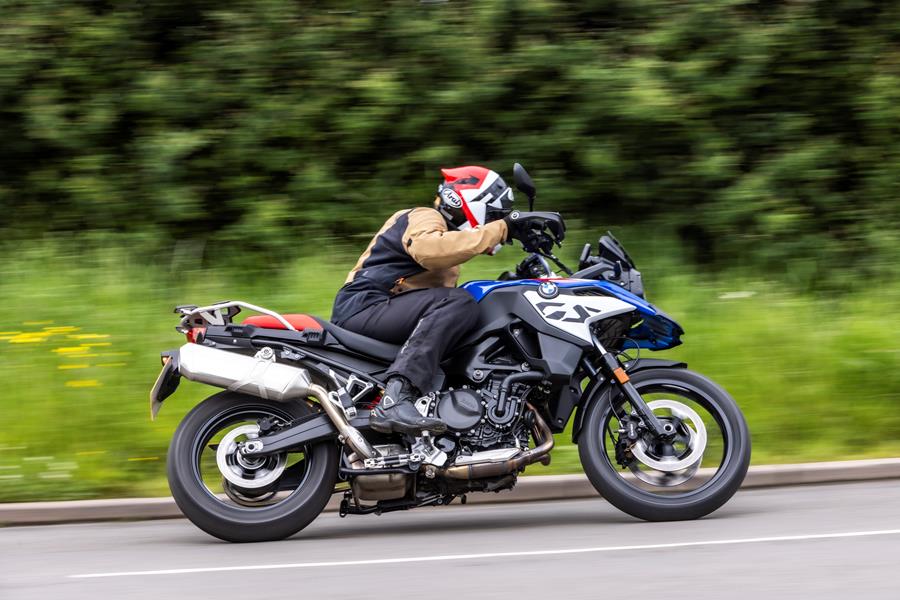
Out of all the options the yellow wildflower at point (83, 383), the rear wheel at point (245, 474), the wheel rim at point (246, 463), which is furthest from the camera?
the yellow wildflower at point (83, 383)

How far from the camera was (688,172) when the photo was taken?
10914 millimetres

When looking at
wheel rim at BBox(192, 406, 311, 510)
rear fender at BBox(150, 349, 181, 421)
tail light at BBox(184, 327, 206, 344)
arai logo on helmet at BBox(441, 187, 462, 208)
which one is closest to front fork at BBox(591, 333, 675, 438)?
arai logo on helmet at BBox(441, 187, 462, 208)

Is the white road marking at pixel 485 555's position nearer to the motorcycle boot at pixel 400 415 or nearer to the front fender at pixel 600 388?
the motorcycle boot at pixel 400 415

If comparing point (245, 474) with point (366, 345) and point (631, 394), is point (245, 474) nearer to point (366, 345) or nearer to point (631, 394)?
point (366, 345)

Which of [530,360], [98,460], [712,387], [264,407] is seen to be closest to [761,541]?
[712,387]

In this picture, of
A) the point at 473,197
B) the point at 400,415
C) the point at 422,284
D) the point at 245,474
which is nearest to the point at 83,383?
the point at 245,474

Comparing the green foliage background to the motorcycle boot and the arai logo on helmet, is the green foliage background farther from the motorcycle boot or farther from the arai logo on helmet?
the motorcycle boot

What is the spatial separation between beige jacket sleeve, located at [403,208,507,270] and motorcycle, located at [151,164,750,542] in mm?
269

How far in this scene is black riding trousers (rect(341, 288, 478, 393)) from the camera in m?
6.03

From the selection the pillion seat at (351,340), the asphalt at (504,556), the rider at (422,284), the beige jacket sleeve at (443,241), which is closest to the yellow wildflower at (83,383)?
the asphalt at (504,556)

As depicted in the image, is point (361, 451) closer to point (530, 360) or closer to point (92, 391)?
point (530, 360)

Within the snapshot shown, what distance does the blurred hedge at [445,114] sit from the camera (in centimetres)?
Answer: 1080

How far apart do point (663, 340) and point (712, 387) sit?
1.33 ft

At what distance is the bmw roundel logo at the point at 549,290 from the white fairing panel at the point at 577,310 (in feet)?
0.05
